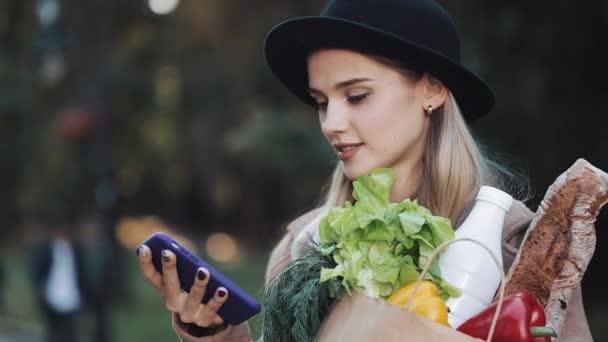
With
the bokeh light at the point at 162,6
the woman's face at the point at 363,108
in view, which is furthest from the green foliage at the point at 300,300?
the bokeh light at the point at 162,6

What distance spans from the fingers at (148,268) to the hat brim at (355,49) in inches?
30.2

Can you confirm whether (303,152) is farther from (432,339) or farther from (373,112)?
(432,339)

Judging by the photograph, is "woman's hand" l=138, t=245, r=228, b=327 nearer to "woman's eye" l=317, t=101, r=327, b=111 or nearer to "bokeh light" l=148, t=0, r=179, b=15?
"woman's eye" l=317, t=101, r=327, b=111

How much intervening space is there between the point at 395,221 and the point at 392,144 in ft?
1.53

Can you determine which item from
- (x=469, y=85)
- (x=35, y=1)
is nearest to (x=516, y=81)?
(x=469, y=85)

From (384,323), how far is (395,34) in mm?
907

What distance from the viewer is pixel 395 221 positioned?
2238 mm

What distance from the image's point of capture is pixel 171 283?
8.01 feet

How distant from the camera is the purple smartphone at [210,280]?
2416 mm

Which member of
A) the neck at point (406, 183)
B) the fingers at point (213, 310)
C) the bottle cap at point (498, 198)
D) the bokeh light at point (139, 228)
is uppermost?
the bottle cap at point (498, 198)

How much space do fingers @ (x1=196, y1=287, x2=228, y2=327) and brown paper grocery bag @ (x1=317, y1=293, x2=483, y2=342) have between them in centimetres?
37

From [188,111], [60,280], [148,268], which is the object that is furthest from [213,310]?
[188,111]

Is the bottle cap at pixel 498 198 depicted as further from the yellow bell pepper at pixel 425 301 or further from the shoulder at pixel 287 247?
the shoulder at pixel 287 247

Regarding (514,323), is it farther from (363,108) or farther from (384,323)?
(363,108)
